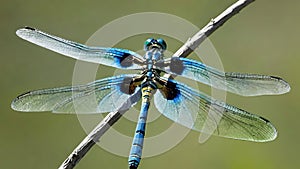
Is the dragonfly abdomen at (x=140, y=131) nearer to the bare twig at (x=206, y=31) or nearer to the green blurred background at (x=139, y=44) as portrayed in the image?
the bare twig at (x=206, y=31)

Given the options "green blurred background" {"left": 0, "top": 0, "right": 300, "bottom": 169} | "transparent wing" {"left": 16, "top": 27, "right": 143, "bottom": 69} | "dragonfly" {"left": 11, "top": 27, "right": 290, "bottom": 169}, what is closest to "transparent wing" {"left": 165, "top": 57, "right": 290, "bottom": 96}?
"dragonfly" {"left": 11, "top": 27, "right": 290, "bottom": 169}

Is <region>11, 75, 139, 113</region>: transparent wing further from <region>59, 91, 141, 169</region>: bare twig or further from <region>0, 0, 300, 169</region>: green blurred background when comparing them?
<region>0, 0, 300, 169</region>: green blurred background

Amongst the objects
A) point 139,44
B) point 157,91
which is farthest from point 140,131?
point 139,44

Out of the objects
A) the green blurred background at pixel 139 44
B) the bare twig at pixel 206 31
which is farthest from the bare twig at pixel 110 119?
the green blurred background at pixel 139 44

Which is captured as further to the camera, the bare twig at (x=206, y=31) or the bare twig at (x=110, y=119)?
the bare twig at (x=206, y=31)

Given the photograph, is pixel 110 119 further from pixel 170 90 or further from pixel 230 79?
pixel 230 79

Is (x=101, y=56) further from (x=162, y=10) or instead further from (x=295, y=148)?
(x=162, y=10)

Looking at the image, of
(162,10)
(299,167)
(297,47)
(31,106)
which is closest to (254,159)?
(299,167)
